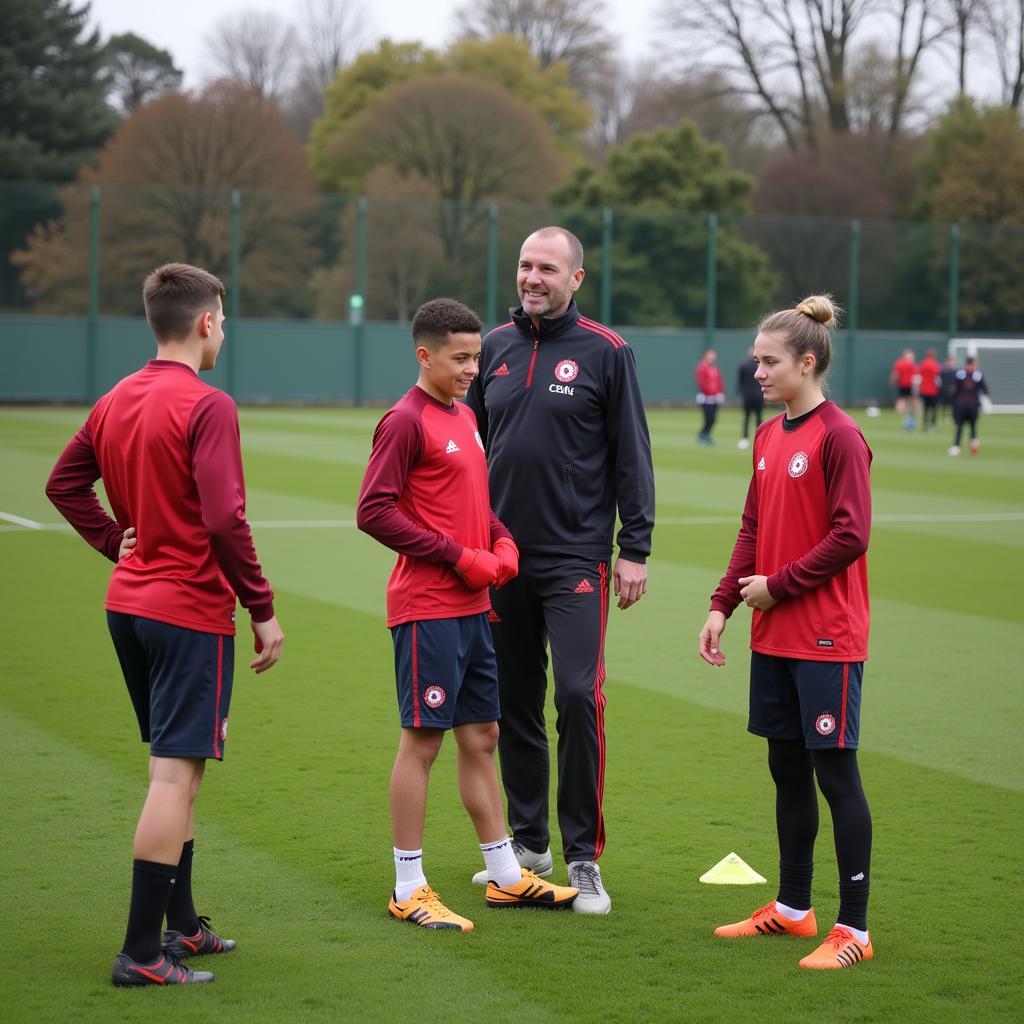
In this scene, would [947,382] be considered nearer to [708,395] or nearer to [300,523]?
[708,395]

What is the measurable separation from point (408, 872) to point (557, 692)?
0.78 meters

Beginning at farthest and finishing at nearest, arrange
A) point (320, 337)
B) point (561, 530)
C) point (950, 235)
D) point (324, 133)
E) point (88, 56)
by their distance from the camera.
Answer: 1. point (324, 133)
2. point (88, 56)
3. point (950, 235)
4. point (320, 337)
5. point (561, 530)

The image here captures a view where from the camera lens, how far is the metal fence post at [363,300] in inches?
1623

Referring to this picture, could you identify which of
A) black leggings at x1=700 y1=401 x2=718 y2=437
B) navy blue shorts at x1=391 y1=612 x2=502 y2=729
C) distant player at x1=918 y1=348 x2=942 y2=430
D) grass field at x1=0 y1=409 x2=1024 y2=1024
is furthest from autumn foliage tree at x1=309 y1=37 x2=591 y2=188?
navy blue shorts at x1=391 y1=612 x2=502 y2=729

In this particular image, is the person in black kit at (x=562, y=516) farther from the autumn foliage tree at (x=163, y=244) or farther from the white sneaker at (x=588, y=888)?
the autumn foliage tree at (x=163, y=244)

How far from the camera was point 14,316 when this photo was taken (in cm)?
3769

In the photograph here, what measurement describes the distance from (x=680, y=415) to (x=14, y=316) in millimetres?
17402

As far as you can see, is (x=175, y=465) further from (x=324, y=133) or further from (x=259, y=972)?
(x=324, y=133)

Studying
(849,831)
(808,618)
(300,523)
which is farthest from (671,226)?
(849,831)

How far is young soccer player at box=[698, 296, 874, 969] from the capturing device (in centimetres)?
448

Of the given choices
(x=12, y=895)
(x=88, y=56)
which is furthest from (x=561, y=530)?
(x=88, y=56)

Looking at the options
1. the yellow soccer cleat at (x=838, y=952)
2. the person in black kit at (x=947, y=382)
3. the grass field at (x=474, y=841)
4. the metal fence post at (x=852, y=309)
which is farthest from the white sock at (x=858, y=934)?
the metal fence post at (x=852, y=309)

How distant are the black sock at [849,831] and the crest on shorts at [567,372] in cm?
154

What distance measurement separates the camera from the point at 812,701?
449 cm
